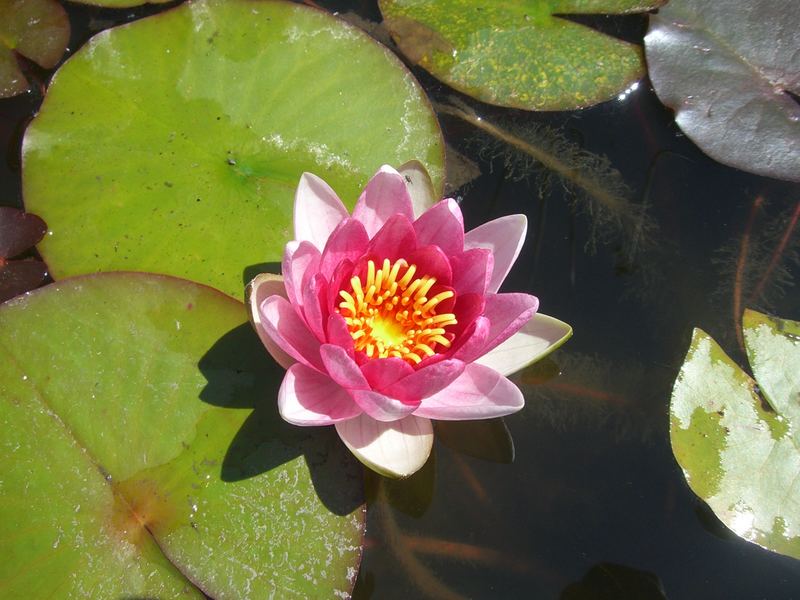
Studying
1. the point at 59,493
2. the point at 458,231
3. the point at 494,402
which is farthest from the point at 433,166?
the point at 59,493

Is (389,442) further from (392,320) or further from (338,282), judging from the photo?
(338,282)

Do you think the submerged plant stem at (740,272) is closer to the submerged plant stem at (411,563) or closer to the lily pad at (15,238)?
the submerged plant stem at (411,563)

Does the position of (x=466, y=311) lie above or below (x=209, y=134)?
below

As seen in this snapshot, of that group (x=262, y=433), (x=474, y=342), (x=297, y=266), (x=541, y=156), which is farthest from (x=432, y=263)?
(x=541, y=156)

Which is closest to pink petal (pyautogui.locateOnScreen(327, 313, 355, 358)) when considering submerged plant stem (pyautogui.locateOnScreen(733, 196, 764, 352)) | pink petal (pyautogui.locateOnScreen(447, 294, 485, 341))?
pink petal (pyautogui.locateOnScreen(447, 294, 485, 341))

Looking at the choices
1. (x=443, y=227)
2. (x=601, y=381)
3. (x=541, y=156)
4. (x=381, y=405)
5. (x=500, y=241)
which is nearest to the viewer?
(x=381, y=405)
